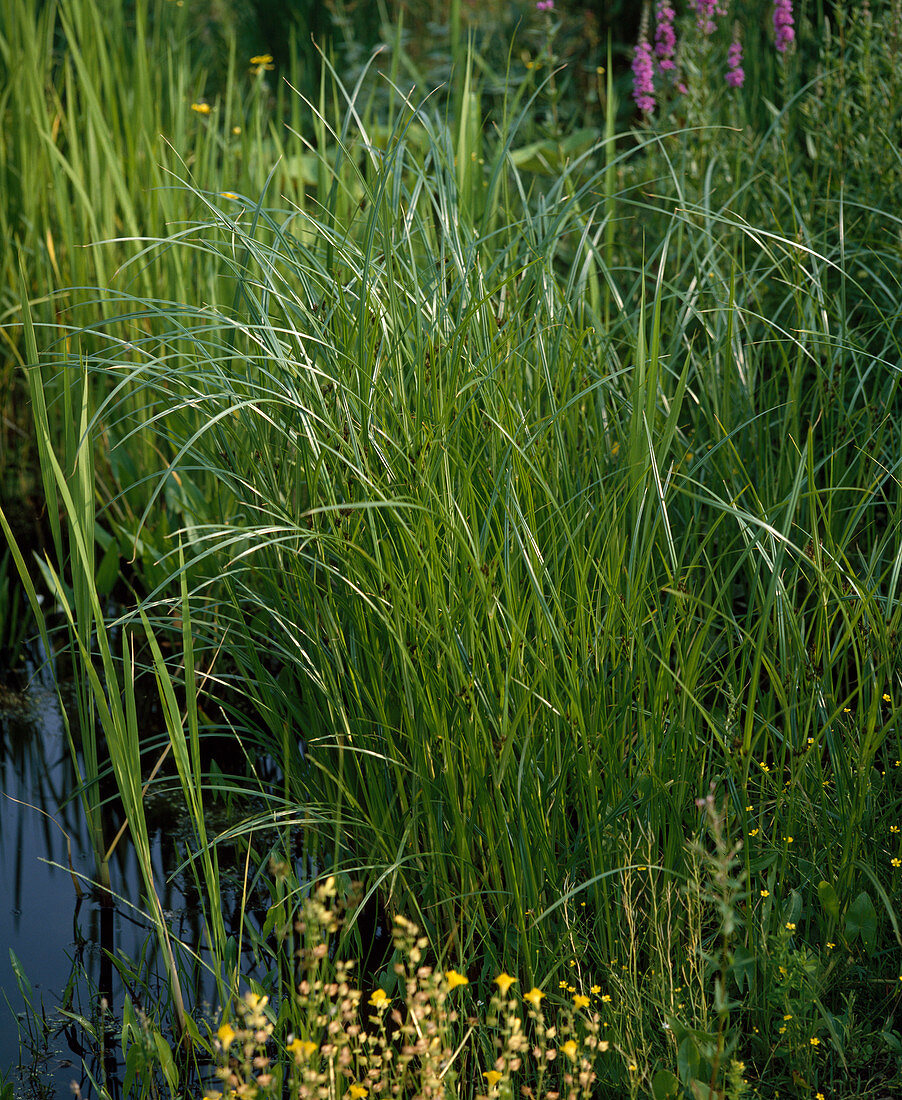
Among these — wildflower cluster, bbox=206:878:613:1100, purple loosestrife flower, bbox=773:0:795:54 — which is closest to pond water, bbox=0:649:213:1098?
wildflower cluster, bbox=206:878:613:1100

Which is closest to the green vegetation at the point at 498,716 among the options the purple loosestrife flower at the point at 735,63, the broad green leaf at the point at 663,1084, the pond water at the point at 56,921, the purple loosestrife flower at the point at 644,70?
the broad green leaf at the point at 663,1084

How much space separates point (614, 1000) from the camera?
1475 millimetres

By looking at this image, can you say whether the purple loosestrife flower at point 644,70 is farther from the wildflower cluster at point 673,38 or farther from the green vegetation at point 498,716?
the green vegetation at point 498,716

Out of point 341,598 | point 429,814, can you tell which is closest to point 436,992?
point 429,814

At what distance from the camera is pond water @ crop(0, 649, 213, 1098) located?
1575 millimetres

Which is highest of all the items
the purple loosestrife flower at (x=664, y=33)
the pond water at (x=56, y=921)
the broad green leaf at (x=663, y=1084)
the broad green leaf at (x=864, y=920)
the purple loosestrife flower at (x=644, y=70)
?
the purple loosestrife flower at (x=664, y=33)

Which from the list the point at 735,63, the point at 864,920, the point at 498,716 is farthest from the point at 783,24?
the point at 864,920

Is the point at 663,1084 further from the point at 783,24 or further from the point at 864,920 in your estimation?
the point at 783,24

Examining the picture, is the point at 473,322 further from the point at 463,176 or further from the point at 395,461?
the point at 463,176

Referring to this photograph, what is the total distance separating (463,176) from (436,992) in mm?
1677

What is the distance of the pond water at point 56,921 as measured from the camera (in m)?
1.58

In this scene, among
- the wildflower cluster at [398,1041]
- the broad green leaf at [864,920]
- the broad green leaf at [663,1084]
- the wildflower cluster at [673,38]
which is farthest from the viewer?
the wildflower cluster at [673,38]

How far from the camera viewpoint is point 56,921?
1834 millimetres

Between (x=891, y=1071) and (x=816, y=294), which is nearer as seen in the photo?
(x=891, y=1071)
